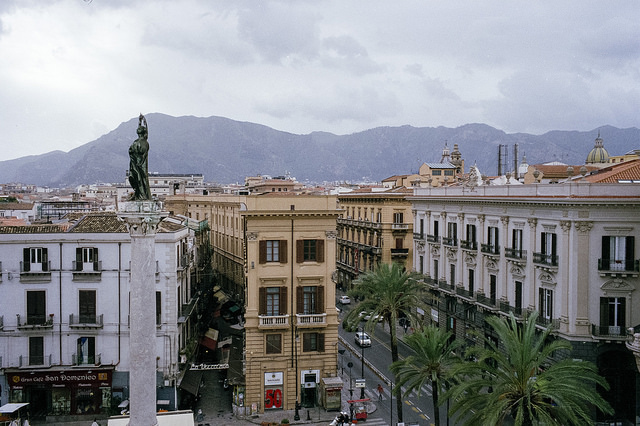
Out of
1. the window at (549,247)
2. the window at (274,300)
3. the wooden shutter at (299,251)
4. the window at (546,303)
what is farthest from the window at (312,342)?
the window at (549,247)

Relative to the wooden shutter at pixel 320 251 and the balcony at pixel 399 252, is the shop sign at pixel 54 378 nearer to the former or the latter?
the wooden shutter at pixel 320 251

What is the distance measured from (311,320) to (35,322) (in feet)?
55.6

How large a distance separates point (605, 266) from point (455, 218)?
16371 mm

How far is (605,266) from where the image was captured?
108 feet

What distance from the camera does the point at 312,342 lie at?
121 ft

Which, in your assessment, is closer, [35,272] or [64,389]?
[35,272]

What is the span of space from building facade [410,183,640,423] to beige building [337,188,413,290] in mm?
22791

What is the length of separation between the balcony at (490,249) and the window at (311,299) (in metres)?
13.6

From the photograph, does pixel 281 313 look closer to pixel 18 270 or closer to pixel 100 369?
pixel 100 369

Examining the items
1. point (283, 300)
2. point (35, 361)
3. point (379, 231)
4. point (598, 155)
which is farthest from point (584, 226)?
point (598, 155)

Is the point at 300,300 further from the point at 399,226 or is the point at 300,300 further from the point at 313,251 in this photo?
the point at 399,226

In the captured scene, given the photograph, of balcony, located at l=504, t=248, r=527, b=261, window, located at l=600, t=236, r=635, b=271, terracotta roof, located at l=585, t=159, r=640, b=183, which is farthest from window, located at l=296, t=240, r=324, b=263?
terracotta roof, located at l=585, t=159, r=640, b=183

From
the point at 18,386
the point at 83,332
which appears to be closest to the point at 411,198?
the point at 83,332

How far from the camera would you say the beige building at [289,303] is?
36062 millimetres
